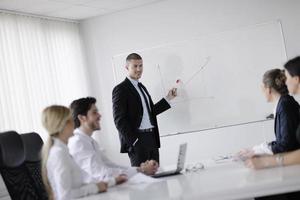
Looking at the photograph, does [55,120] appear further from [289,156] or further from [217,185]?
[289,156]

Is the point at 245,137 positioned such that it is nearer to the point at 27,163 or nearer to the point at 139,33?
the point at 139,33

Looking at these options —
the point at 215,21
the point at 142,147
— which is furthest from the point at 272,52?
the point at 142,147

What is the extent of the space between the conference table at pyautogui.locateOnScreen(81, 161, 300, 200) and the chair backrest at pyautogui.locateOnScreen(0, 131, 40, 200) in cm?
49

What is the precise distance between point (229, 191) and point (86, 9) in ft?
14.3

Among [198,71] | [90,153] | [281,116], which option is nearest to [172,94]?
[198,71]

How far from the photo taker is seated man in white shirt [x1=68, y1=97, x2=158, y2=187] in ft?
10.2

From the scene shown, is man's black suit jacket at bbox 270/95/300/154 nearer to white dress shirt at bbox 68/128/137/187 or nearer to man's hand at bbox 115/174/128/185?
man's hand at bbox 115/174/128/185

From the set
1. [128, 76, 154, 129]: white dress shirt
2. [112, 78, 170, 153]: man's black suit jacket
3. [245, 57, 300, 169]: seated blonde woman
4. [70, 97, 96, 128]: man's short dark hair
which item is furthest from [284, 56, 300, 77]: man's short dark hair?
[128, 76, 154, 129]: white dress shirt

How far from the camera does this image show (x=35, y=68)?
569 centimetres

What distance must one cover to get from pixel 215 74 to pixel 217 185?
12.3 feet

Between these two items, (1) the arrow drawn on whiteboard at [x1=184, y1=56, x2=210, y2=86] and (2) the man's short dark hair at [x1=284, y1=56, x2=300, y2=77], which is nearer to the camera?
(2) the man's short dark hair at [x1=284, y1=56, x2=300, y2=77]

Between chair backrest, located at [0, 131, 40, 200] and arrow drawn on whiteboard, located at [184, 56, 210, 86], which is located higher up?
arrow drawn on whiteboard, located at [184, 56, 210, 86]

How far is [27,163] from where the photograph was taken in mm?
3119

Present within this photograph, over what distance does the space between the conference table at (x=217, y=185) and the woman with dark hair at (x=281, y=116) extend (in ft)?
0.73
